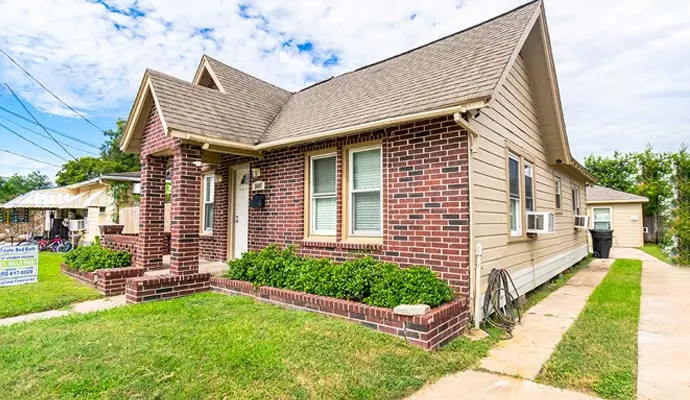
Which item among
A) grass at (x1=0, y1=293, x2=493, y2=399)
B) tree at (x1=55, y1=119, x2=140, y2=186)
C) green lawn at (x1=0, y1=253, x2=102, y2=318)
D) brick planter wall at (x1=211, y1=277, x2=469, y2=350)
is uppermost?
tree at (x1=55, y1=119, x2=140, y2=186)

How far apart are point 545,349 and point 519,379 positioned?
3.37 ft

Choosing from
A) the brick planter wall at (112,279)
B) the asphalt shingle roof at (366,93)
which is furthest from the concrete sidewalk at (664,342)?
the brick planter wall at (112,279)

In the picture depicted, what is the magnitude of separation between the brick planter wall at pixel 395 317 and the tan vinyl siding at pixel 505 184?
926mm

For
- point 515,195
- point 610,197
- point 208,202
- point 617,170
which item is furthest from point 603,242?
point 617,170

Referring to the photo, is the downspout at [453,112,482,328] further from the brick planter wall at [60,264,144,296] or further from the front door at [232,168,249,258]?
the brick planter wall at [60,264,144,296]

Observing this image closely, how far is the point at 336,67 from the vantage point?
16.1 metres

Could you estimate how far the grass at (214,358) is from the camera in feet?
9.09

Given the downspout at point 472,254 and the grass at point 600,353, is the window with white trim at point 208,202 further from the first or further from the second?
the grass at point 600,353

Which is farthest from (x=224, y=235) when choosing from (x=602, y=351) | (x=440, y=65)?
(x=602, y=351)

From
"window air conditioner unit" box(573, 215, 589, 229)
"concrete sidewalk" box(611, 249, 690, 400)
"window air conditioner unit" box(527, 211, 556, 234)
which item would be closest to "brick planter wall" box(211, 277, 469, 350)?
"concrete sidewalk" box(611, 249, 690, 400)

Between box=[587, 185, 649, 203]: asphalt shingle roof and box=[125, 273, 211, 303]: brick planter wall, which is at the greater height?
box=[587, 185, 649, 203]: asphalt shingle roof

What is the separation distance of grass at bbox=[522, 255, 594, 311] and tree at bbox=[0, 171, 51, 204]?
6028 cm

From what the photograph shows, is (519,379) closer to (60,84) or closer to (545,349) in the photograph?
(545,349)

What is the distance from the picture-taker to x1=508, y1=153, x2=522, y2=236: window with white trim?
6.28m
